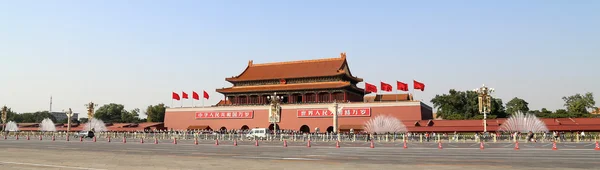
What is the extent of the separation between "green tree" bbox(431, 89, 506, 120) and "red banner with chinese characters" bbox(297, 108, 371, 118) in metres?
16.9

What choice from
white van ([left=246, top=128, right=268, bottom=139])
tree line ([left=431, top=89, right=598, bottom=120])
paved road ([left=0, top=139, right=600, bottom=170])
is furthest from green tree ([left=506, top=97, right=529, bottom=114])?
paved road ([left=0, top=139, right=600, bottom=170])

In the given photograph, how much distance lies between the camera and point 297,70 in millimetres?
68750

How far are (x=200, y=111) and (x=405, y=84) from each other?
29724 millimetres

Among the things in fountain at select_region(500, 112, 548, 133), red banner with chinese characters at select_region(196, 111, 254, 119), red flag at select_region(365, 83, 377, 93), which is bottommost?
fountain at select_region(500, 112, 548, 133)

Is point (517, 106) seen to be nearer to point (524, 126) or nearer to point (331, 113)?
point (524, 126)

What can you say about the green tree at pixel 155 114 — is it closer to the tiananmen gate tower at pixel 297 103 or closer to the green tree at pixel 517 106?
the tiananmen gate tower at pixel 297 103

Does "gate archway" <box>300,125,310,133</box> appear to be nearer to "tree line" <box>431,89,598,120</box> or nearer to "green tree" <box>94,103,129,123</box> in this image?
"tree line" <box>431,89,598,120</box>

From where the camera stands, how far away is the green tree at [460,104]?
68562 mm

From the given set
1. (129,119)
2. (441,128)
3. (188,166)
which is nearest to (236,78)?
(441,128)

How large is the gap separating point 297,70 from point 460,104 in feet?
82.5

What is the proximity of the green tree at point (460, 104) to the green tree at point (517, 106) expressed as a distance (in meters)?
4.66

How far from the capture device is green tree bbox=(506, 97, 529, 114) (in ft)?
248

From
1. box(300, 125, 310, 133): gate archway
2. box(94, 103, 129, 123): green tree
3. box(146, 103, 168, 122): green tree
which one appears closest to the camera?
box(300, 125, 310, 133): gate archway

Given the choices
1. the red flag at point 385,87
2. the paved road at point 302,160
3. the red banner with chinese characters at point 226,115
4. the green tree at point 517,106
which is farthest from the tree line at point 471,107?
the paved road at point 302,160
